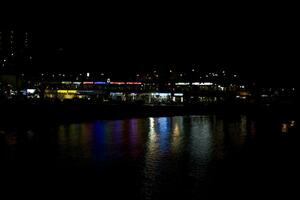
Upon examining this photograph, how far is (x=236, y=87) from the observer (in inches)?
4882

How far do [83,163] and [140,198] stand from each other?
18.2 ft

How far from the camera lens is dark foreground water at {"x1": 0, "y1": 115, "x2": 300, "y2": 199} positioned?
37.5 feet

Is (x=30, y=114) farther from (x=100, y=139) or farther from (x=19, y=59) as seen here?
(x=19, y=59)

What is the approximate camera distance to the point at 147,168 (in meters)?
14.7

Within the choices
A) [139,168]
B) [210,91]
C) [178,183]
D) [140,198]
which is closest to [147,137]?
[139,168]

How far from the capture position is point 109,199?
1058 cm

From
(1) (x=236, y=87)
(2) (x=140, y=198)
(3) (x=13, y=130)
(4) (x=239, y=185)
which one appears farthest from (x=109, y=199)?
(1) (x=236, y=87)

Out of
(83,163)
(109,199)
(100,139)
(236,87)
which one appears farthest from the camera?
(236,87)

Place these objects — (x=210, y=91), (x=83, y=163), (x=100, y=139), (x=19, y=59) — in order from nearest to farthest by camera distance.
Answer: (x=83, y=163), (x=100, y=139), (x=19, y=59), (x=210, y=91)

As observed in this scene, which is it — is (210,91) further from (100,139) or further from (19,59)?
(100,139)

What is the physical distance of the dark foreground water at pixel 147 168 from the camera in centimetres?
1143

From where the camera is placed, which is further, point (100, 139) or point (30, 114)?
point (30, 114)

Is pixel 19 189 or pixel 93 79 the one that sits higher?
pixel 93 79

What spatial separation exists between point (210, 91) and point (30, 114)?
257 ft
